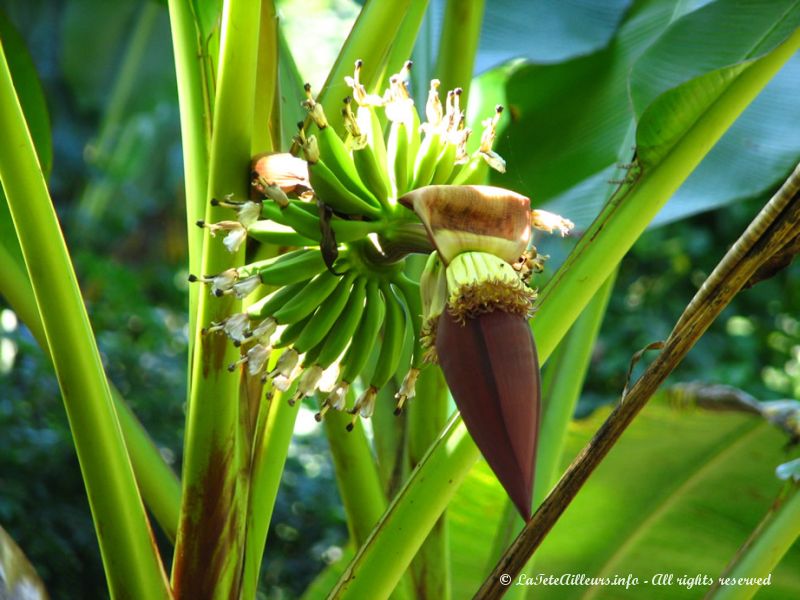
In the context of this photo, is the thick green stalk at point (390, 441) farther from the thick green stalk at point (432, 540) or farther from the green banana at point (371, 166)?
the green banana at point (371, 166)

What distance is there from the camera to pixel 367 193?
64cm

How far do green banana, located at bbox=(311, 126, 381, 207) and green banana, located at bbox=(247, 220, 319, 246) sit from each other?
5 cm

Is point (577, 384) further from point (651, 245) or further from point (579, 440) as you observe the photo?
point (651, 245)

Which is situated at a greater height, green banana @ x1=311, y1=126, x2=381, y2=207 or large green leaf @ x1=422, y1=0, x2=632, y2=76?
large green leaf @ x1=422, y1=0, x2=632, y2=76

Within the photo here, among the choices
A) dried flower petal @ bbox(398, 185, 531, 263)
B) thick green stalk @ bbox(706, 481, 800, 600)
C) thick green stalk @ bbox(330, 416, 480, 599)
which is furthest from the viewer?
thick green stalk @ bbox(706, 481, 800, 600)

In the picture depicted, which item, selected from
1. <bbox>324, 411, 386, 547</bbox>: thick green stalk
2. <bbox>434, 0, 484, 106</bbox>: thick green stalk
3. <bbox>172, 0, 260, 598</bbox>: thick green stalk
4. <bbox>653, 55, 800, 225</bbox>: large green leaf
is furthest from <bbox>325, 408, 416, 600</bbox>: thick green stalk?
<bbox>653, 55, 800, 225</bbox>: large green leaf

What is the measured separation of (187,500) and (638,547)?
66cm

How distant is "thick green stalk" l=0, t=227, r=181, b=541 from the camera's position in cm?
83

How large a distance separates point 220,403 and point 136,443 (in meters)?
0.16

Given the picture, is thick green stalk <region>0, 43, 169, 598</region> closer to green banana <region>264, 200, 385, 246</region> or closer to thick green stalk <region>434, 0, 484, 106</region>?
green banana <region>264, 200, 385, 246</region>

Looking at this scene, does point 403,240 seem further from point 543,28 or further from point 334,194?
point 543,28

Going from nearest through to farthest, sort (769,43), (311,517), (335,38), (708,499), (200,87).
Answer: (200,87) → (769,43) → (708,499) → (311,517) → (335,38)

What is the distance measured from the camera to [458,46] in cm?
96

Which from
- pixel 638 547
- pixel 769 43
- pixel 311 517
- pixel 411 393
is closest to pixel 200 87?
pixel 411 393
